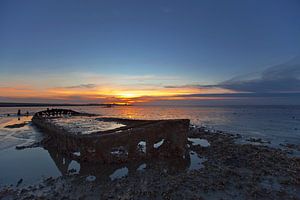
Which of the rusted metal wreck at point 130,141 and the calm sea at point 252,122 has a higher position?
the rusted metal wreck at point 130,141

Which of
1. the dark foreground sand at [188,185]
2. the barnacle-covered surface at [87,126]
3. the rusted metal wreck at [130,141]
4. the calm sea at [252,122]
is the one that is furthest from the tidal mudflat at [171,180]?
the calm sea at [252,122]

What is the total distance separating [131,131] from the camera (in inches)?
635

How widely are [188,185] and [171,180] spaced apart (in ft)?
3.57

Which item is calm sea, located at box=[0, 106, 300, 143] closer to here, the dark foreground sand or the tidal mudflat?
the tidal mudflat

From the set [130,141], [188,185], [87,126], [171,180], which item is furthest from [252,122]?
[188,185]

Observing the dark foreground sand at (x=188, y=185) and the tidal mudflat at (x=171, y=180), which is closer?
the dark foreground sand at (x=188, y=185)

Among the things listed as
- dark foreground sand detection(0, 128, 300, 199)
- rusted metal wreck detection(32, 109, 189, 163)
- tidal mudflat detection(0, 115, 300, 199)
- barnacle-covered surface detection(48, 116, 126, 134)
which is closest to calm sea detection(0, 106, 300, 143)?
tidal mudflat detection(0, 115, 300, 199)

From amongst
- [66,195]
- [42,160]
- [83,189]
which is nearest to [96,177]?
[83,189]

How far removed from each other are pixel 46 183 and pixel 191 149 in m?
13.5

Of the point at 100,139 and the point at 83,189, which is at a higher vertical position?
the point at 100,139

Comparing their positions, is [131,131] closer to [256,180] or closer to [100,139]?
[100,139]

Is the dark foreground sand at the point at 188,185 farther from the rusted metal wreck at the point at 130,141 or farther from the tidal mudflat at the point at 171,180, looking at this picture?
the rusted metal wreck at the point at 130,141

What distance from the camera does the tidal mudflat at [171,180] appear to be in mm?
10555

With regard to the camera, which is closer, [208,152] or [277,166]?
[277,166]
